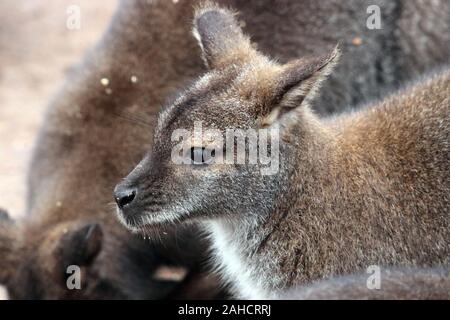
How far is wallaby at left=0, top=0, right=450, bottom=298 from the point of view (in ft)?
20.5

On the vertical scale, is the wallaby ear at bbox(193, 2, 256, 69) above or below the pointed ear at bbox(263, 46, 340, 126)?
above

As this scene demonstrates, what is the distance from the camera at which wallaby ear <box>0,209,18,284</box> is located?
621cm

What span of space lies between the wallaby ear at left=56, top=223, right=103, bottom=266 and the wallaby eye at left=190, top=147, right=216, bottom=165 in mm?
1393

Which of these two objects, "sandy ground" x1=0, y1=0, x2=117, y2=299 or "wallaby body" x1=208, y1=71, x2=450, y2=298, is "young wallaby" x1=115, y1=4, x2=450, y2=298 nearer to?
"wallaby body" x1=208, y1=71, x2=450, y2=298

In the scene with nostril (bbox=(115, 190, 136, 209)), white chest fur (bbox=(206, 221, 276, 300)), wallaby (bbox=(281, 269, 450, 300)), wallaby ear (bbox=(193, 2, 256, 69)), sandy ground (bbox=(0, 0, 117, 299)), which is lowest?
wallaby (bbox=(281, 269, 450, 300))

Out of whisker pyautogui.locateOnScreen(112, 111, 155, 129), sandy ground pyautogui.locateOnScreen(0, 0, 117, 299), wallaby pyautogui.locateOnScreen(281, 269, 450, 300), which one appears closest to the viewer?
wallaby pyautogui.locateOnScreen(281, 269, 450, 300)

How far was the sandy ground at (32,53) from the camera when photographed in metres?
10.2

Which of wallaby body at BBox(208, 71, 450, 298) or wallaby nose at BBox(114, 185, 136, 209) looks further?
wallaby body at BBox(208, 71, 450, 298)

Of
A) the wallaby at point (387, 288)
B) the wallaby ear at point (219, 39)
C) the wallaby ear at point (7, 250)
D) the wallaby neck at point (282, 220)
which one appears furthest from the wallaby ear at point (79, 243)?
the wallaby at point (387, 288)

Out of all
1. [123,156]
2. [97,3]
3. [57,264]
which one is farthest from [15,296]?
[97,3]

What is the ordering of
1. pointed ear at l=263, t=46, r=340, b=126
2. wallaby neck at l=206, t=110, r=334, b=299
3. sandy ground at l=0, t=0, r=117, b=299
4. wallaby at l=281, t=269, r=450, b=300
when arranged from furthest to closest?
sandy ground at l=0, t=0, r=117, b=299 → wallaby neck at l=206, t=110, r=334, b=299 → pointed ear at l=263, t=46, r=340, b=126 → wallaby at l=281, t=269, r=450, b=300

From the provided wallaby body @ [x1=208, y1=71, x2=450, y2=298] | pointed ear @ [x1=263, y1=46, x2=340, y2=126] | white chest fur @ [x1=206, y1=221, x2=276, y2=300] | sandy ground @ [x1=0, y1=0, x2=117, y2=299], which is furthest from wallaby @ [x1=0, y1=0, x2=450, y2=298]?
sandy ground @ [x1=0, y1=0, x2=117, y2=299]

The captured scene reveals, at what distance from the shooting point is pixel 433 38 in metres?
7.30
